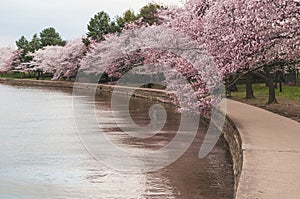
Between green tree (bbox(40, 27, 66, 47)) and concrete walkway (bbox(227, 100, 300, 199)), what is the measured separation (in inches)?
2964

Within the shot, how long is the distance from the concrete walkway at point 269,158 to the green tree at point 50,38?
75.3 meters

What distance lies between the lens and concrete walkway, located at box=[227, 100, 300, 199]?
6898 millimetres

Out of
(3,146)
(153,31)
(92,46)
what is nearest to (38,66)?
(92,46)

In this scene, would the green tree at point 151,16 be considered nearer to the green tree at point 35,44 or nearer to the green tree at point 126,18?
the green tree at point 126,18

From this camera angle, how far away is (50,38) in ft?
297

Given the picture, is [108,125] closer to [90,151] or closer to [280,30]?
[90,151]

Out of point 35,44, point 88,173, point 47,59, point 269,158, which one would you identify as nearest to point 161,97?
point 88,173

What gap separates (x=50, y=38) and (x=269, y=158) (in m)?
84.3

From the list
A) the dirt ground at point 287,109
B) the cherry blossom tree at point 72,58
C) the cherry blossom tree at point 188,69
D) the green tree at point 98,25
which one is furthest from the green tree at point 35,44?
the dirt ground at point 287,109

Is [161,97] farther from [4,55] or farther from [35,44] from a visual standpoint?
[4,55]

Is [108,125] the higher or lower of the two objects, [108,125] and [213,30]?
the lower

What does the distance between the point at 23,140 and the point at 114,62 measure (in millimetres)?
29955

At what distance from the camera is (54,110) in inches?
1136

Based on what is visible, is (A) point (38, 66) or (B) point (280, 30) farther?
(A) point (38, 66)
